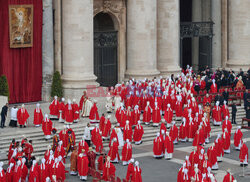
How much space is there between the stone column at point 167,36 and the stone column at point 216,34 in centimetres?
699

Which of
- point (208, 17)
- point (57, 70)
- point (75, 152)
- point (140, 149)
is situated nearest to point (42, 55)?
point (57, 70)

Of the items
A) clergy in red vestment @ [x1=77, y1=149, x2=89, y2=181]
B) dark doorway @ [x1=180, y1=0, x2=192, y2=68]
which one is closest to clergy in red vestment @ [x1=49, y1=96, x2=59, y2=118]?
clergy in red vestment @ [x1=77, y1=149, x2=89, y2=181]

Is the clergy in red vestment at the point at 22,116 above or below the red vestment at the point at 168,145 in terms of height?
above

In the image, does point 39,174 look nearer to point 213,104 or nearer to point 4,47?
point 4,47

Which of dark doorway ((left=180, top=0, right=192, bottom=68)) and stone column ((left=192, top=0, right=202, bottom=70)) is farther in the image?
dark doorway ((left=180, top=0, right=192, bottom=68))

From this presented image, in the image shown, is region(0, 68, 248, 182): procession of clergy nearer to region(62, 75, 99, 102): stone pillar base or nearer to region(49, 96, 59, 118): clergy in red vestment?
region(49, 96, 59, 118): clergy in red vestment

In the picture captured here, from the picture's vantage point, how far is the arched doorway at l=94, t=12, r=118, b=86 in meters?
47.9

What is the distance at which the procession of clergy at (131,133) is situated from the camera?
2939cm

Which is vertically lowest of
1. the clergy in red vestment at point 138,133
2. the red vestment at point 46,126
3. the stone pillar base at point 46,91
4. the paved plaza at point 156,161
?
the paved plaza at point 156,161

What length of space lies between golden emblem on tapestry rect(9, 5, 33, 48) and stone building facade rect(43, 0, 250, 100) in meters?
1.31

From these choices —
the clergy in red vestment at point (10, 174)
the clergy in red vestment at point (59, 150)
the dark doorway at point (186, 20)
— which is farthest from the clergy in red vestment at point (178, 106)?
the dark doorway at point (186, 20)

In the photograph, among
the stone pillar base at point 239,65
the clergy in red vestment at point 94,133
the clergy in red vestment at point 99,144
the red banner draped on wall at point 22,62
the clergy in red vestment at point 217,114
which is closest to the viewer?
the clergy in red vestment at point 99,144

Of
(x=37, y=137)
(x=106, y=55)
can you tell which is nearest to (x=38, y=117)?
(x=37, y=137)

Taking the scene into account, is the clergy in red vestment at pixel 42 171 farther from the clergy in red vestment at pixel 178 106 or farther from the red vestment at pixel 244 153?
the clergy in red vestment at pixel 178 106
